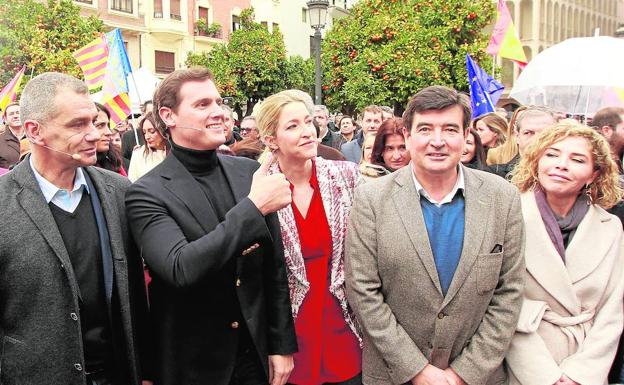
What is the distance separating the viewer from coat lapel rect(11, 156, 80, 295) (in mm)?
2559

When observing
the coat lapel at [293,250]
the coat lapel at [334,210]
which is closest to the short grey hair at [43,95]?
the coat lapel at [293,250]

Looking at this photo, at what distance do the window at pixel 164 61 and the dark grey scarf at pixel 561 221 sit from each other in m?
32.3

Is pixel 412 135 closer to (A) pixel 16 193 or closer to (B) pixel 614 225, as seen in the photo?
(B) pixel 614 225

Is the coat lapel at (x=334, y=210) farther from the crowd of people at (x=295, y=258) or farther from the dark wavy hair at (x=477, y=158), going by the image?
the dark wavy hair at (x=477, y=158)

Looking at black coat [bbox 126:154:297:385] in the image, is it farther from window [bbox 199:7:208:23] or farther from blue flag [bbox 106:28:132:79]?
window [bbox 199:7:208:23]

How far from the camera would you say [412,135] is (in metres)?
3.11

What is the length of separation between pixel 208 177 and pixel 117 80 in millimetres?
7759

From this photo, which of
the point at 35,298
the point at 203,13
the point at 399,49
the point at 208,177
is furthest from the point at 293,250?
the point at 203,13

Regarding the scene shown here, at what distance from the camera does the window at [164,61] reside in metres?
33.6

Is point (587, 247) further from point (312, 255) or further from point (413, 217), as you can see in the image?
point (312, 255)

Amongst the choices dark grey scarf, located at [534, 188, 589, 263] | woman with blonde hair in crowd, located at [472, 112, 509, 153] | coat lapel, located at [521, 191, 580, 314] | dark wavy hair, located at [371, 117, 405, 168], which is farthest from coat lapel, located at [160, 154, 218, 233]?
woman with blonde hair in crowd, located at [472, 112, 509, 153]

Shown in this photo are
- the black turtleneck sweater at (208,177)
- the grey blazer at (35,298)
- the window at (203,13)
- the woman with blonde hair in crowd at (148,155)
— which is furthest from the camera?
the window at (203,13)

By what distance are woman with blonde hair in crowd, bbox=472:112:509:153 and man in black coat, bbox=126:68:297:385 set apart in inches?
175

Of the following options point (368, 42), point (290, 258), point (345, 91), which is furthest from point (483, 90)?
point (368, 42)
